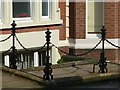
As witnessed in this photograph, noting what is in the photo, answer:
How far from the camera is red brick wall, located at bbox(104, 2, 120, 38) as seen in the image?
46.9 ft

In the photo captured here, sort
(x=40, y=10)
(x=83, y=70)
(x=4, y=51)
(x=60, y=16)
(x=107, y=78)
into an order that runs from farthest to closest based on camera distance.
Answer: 1. (x=60, y=16)
2. (x=40, y=10)
3. (x=4, y=51)
4. (x=83, y=70)
5. (x=107, y=78)

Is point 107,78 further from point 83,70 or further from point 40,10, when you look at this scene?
point 40,10

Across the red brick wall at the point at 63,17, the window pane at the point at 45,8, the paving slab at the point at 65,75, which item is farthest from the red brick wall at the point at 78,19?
the paving slab at the point at 65,75

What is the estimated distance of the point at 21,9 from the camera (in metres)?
13.5

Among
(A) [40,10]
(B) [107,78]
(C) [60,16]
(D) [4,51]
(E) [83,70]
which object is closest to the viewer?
(B) [107,78]

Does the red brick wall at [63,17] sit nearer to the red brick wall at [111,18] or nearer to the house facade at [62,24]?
the house facade at [62,24]

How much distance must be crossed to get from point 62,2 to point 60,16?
467 mm

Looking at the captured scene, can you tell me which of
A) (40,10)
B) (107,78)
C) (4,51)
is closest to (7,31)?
(4,51)

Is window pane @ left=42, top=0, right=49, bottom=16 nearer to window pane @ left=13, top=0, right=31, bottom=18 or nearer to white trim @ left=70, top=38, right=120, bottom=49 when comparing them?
window pane @ left=13, top=0, right=31, bottom=18

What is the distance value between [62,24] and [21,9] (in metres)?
Answer: 1.69

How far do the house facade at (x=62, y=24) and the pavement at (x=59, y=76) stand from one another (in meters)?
1.96

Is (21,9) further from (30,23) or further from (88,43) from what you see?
(88,43)

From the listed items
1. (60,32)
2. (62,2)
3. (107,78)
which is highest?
(62,2)

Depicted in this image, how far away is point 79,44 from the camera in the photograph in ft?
47.4
